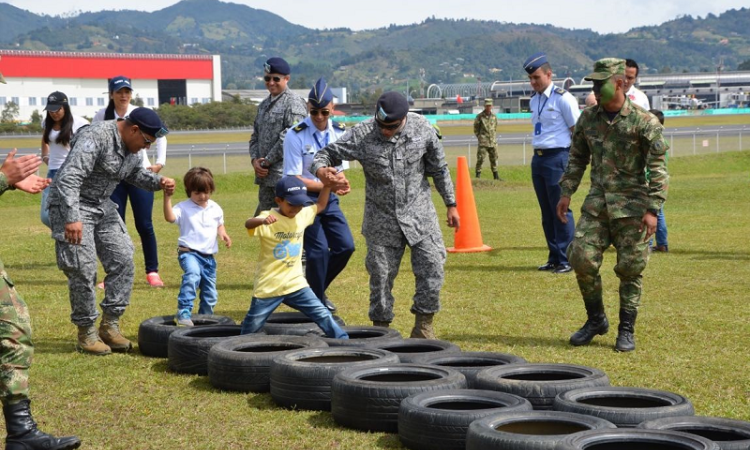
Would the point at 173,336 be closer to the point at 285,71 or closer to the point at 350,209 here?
the point at 285,71

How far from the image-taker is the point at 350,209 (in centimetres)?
2273

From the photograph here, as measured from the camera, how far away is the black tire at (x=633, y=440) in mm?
4508

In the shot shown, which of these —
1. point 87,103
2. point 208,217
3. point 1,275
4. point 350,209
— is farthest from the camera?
point 87,103

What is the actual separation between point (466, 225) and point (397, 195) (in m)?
7.03

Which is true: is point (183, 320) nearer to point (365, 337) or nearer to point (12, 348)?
point (365, 337)

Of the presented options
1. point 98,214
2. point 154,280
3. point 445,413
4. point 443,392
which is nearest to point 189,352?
point 98,214

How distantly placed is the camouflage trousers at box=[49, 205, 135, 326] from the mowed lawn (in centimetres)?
40

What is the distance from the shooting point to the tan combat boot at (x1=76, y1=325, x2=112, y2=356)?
7.88 meters

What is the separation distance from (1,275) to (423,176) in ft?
11.9

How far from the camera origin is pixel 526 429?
16.7 feet

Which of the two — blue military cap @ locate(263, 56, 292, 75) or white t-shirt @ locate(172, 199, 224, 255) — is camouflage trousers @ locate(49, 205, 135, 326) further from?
blue military cap @ locate(263, 56, 292, 75)

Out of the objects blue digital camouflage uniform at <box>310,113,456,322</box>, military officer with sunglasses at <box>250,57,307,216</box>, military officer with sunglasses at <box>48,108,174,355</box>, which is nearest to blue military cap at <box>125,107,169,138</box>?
military officer with sunglasses at <box>48,108,174,355</box>

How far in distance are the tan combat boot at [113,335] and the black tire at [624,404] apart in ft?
12.8

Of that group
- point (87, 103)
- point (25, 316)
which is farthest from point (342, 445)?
point (87, 103)
